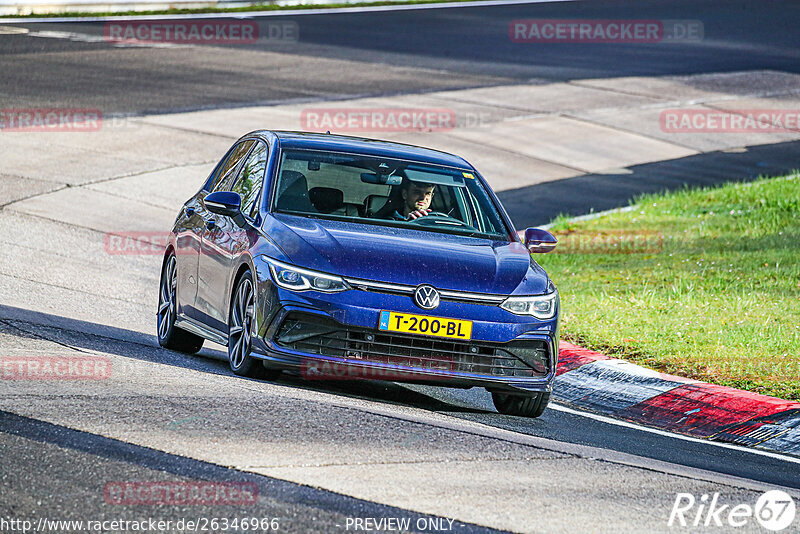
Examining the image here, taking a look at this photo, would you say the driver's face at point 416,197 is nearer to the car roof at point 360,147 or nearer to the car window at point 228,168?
the car roof at point 360,147

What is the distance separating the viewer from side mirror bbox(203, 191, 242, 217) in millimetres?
9117

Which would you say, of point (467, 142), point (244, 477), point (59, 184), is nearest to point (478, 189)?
point (244, 477)

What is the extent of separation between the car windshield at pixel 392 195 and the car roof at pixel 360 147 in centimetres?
7

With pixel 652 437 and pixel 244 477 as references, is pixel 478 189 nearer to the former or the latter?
pixel 652 437

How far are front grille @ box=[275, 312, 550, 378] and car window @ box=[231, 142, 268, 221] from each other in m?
1.25

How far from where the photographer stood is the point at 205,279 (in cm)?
958

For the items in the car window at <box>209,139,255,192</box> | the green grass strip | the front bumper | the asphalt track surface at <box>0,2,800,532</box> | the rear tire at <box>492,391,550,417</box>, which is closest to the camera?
the asphalt track surface at <box>0,2,800,532</box>

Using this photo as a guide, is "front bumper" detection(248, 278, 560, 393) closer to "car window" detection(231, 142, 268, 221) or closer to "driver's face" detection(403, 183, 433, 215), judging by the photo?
"car window" detection(231, 142, 268, 221)

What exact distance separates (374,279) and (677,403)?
2661 millimetres

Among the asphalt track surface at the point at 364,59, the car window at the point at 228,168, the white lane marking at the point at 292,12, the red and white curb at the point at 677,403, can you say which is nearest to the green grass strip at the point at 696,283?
the red and white curb at the point at 677,403

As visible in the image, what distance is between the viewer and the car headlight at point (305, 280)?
8070 millimetres

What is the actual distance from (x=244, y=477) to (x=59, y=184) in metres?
12.7

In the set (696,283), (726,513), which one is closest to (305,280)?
(726,513)

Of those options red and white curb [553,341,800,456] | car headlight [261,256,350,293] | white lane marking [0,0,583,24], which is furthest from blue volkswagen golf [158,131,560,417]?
white lane marking [0,0,583,24]
